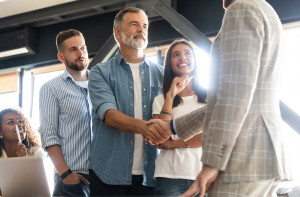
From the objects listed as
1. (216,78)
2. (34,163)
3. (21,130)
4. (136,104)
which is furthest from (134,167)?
(21,130)

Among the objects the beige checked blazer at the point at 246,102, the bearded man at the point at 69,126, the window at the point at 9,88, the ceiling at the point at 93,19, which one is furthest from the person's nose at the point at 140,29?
the window at the point at 9,88

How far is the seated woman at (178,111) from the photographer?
1.87 meters

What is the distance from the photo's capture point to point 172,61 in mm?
2248

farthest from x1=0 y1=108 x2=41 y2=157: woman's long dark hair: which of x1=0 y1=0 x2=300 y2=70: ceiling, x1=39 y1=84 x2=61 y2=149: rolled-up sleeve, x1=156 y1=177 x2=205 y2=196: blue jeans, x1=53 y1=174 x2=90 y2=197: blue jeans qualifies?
x1=156 y1=177 x2=205 y2=196: blue jeans

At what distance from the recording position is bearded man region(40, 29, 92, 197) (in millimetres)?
2273

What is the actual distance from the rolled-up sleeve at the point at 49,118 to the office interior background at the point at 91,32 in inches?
58.4

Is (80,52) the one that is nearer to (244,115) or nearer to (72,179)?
(72,179)

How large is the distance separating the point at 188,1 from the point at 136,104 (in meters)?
2.76

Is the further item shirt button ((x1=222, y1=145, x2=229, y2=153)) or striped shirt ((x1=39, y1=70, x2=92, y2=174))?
striped shirt ((x1=39, y1=70, x2=92, y2=174))

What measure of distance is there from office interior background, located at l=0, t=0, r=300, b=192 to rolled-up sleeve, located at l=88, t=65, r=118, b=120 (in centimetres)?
159

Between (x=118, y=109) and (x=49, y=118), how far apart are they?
0.54 metres

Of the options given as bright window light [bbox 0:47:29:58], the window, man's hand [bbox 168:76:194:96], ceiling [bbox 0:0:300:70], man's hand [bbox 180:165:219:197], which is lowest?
man's hand [bbox 180:165:219:197]

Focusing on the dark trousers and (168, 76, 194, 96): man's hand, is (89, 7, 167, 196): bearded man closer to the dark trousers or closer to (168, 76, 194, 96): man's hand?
the dark trousers

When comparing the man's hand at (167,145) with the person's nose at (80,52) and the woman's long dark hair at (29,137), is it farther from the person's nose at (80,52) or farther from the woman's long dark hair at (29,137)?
the woman's long dark hair at (29,137)
